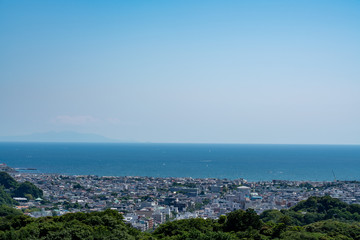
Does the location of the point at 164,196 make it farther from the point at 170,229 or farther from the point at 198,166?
the point at 198,166

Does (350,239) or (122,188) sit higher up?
(350,239)

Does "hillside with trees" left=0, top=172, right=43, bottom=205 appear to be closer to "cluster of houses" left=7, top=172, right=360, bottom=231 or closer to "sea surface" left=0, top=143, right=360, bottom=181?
"cluster of houses" left=7, top=172, right=360, bottom=231

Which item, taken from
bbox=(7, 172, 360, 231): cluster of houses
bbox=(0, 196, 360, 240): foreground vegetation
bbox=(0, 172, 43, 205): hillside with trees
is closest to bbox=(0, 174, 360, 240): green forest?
bbox=(0, 196, 360, 240): foreground vegetation

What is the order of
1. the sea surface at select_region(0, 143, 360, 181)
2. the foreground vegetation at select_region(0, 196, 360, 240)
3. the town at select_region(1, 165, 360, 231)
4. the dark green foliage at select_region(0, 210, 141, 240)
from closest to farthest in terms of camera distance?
the dark green foliage at select_region(0, 210, 141, 240)
the foreground vegetation at select_region(0, 196, 360, 240)
the town at select_region(1, 165, 360, 231)
the sea surface at select_region(0, 143, 360, 181)

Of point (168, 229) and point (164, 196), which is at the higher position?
point (168, 229)

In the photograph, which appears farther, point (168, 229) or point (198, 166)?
point (198, 166)

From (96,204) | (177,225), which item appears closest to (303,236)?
(177,225)

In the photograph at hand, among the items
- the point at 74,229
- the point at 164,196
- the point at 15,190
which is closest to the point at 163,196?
the point at 164,196

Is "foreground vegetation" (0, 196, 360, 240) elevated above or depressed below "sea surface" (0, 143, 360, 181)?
above

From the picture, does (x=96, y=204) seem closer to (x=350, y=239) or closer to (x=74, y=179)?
(x=74, y=179)
